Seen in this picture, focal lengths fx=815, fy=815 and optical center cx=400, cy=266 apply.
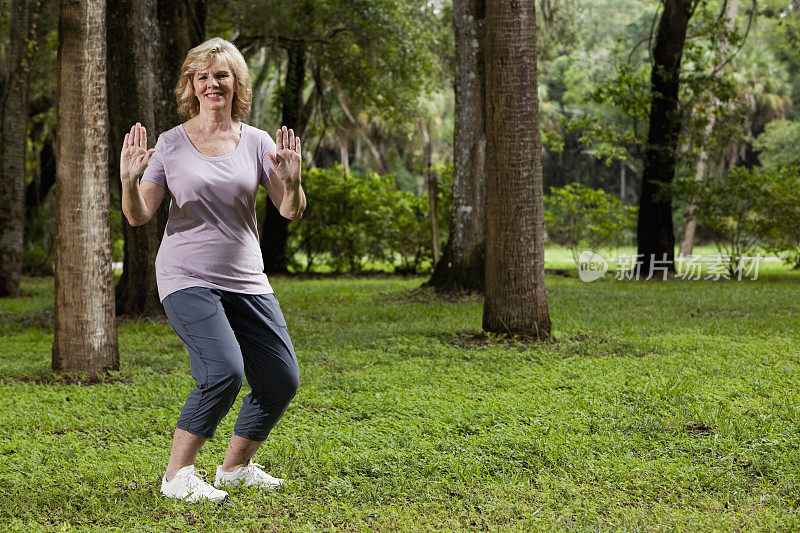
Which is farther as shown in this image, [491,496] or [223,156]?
[491,496]

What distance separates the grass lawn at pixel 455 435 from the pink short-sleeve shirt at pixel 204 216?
3.51ft

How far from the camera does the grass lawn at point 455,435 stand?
3.70 m

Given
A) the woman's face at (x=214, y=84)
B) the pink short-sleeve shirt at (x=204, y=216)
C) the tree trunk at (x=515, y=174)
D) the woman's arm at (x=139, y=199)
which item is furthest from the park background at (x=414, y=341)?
the woman's face at (x=214, y=84)

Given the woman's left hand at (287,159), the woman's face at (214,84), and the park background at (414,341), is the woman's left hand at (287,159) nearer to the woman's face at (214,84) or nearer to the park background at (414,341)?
the woman's face at (214,84)

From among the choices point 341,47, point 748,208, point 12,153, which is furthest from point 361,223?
point 748,208

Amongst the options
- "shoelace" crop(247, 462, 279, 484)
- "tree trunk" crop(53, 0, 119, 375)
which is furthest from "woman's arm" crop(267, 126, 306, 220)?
"tree trunk" crop(53, 0, 119, 375)

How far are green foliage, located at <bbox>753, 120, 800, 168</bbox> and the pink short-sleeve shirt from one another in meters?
33.7

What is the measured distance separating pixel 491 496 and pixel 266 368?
125cm

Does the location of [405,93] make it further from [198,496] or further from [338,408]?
[198,496]

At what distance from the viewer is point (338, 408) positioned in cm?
565

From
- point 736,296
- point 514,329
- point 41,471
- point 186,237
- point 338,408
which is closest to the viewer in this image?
point 186,237

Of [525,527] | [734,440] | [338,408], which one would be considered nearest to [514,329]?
[338,408]

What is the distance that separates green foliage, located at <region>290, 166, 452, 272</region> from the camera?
59.0 feet

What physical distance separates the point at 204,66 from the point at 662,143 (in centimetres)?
1527
